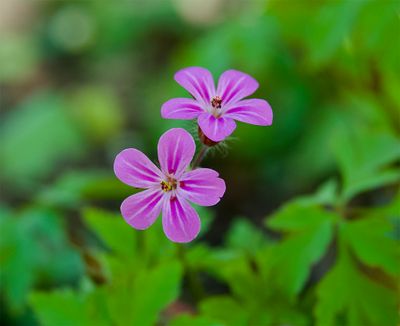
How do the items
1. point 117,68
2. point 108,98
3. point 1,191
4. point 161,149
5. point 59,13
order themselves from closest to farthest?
1. point 161,149
2. point 1,191
3. point 108,98
4. point 117,68
5. point 59,13

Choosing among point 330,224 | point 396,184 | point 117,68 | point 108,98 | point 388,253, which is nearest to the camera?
point 388,253

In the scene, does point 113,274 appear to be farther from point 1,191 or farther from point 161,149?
point 1,191

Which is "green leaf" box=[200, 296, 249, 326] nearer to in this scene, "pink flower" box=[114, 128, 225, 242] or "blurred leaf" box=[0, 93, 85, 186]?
"pink flower" box=[114, 128, 225, 242]

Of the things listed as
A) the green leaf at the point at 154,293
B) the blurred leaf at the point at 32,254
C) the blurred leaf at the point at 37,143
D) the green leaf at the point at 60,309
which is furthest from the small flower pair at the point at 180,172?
the blurred leaf at the point at 37,143

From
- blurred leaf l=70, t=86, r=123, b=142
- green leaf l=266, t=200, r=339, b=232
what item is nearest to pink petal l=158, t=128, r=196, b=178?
green leaf l=266, t=200, r=339, b=232

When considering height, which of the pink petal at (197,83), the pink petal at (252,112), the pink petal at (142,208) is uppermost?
the pink petal at (197,83)

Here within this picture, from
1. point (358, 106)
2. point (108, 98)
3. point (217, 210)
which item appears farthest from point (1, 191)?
point (358, 106)

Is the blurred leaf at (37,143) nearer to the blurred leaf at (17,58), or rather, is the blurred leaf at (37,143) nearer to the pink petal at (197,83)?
the blurred leaf at (17,58)
